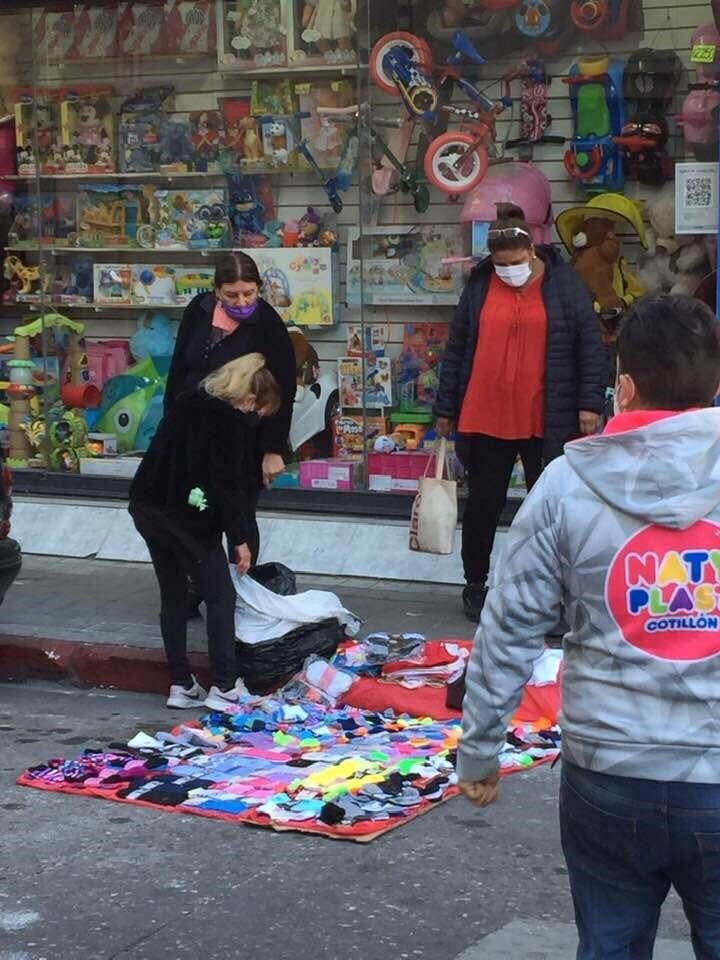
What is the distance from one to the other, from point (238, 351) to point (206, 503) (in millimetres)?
1179

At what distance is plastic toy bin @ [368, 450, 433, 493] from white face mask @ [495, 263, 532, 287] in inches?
78.4

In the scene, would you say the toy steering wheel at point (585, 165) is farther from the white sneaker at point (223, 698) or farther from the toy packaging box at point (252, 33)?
the white sneaker at point (223, 698)

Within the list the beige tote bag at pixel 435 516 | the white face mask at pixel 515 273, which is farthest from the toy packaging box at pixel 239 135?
the beige tote bag at pixel 435 516

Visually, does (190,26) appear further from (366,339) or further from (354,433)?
(354,433)

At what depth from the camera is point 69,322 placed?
1062 cm

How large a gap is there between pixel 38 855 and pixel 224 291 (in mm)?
3124

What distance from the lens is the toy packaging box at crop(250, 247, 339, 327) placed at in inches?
385

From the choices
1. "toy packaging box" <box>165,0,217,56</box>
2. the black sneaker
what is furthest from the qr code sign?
"toy packaging box" <box>165,0,217,56</box>

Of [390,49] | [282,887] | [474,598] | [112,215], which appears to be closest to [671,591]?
[282,887]

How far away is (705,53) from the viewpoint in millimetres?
8570

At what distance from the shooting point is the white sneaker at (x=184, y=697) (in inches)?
281

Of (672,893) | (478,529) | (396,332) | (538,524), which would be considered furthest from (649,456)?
(396,332)

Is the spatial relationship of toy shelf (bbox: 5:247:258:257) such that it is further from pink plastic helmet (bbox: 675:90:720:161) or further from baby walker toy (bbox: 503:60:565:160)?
pink plastic helmet (bbox: 675:90:720:161)

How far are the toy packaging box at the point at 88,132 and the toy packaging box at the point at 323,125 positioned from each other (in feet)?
4.33
